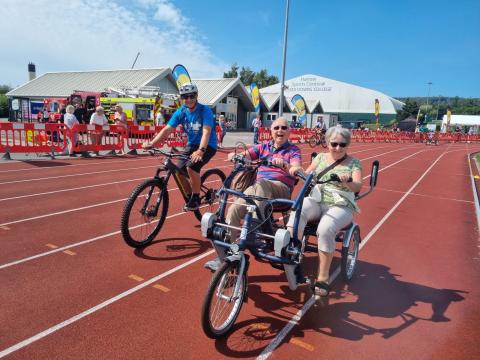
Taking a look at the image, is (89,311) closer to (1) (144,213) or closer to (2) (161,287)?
(2) (161,287)

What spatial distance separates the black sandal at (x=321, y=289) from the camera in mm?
3203

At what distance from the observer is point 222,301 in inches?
110

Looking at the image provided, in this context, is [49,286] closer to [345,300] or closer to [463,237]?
[345,300]

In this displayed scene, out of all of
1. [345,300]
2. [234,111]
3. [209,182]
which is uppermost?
[234,111]

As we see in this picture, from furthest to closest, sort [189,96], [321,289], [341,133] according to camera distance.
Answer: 1. [189,96]
2. [341,133]
3. [321,289]

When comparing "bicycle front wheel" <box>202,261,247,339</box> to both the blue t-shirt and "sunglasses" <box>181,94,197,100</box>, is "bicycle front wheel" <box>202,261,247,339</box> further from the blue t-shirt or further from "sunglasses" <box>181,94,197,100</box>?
"sunglasses" <box>181,94,197,100</box>

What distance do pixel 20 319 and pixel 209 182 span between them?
313 centimetres

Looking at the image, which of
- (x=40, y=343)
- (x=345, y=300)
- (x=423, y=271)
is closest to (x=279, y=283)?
(x=345, y=300)

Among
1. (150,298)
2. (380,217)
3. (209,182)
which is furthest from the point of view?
(380,217)

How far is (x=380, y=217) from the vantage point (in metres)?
6.64

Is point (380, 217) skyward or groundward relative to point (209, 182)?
groundward

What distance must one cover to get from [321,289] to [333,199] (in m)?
0.99

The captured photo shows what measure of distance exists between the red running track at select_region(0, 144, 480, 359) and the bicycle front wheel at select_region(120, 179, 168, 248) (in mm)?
174

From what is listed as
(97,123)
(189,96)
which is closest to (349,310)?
(189,96)
